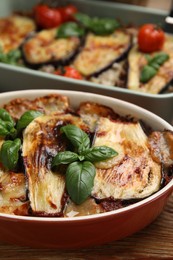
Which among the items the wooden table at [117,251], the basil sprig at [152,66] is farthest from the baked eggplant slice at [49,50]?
the wooden table at [117,251]

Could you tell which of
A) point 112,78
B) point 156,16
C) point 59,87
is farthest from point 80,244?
point 156,16

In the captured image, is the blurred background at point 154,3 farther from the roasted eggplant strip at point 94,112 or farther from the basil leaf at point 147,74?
the roasted eggplant strip at point 94,112

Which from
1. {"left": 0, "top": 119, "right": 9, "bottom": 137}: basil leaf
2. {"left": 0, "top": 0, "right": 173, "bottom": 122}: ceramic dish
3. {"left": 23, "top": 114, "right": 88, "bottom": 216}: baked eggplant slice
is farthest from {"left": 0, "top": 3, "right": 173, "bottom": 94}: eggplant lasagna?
{"left": 0, "top": 119, "right": 9, "bottom": 137}: basil leaf

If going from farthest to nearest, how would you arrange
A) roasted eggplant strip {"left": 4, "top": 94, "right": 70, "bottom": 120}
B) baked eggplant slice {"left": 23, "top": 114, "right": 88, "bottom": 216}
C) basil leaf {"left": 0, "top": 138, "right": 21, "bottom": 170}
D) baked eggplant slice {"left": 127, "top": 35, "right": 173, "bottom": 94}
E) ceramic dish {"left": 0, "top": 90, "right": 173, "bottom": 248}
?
baked eggplant slice {"left": 127, "top": 35, "right": 173, "bottom": 94} < roasted eggplant strip {"left": 4, "top": 94, "right": 70, "bottom": 120} < basil leaf {"left": 0, "top": 138, "right": 21, "bottom": 170} < baked eggplant slice {"left": 23, "top": 114, "right": 88, "bottom": 216} < ceramic dish {"left": 0, "top": 90, "right": 173, "bottom": 248}

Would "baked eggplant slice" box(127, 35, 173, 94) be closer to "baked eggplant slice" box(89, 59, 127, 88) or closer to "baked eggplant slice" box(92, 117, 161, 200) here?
"baked eggplant slice" box(89, 59, 127, 88)

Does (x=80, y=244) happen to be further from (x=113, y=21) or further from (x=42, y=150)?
(x=113, y=21)
